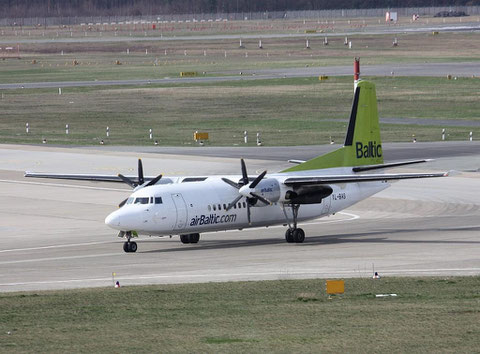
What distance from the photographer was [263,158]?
6347 centimetres

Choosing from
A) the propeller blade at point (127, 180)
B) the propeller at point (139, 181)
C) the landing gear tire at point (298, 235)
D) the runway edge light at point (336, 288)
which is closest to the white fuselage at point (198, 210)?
the landing gear tire at point (298, 235)

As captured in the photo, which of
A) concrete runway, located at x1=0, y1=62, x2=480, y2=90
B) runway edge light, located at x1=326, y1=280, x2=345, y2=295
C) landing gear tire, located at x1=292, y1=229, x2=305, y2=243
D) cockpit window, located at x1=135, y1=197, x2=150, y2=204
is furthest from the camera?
concrete runway, located at x1=0, y1=62, x2=480, y2=90

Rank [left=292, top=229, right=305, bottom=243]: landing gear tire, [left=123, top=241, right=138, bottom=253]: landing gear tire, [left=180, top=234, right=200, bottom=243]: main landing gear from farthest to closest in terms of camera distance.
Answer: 1. [left=180, top=234, right=200, bottom=243]: main landing gear
2. [left=292, top=229, right=305, bottom=243]: landing gear tire
3. [left=123, top=241, right=138, bottom=253]: landing gear tire

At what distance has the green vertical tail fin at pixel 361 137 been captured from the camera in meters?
41.8

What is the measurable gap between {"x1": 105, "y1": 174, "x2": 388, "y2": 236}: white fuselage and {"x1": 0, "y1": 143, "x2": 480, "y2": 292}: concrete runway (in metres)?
0.99

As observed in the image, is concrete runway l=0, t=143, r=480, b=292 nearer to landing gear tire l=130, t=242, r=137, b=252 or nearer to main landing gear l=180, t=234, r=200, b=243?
landing gear tire l=130, t=242, r=137, b=252

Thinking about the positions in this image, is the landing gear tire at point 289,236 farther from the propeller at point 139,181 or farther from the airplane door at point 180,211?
the propeller at point 139,181

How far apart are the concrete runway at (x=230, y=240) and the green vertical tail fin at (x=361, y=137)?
3.08 m

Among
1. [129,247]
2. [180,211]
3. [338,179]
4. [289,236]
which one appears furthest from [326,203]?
[129,247]

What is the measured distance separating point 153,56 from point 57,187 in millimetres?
106671

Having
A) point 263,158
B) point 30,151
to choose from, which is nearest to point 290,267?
point 263,158

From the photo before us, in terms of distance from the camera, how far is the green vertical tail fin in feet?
137

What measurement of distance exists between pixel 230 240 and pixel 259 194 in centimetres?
346

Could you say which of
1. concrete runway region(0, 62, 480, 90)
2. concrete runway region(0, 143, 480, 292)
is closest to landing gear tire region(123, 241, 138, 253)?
concrete runway region(0, 143, 480, 292)
